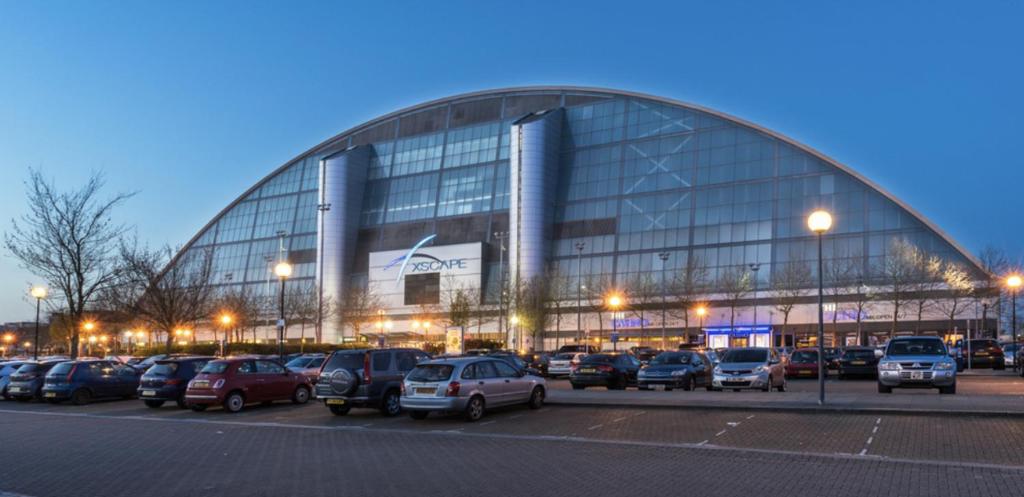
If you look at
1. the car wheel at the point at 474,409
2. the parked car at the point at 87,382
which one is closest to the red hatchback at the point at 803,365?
the car wheel at the point at 474,409

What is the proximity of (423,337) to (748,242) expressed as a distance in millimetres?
33773

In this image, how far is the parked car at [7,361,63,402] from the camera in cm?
2977

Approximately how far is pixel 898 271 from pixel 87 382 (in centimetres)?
5531

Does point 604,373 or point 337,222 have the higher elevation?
point 337,222

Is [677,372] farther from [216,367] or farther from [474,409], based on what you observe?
[216,367]

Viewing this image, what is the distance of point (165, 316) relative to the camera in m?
42.6

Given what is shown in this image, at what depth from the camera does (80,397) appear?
2842 centimetres

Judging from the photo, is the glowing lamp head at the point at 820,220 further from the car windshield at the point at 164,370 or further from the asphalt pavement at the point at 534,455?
the car windshield at the point at 164,370

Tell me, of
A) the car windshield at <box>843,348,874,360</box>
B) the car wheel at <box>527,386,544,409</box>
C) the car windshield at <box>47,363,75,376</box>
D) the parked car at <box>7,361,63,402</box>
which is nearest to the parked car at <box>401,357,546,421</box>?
the car wheel at <box>527,386,544,409</box>

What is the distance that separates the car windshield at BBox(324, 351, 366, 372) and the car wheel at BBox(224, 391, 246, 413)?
11.7 feet

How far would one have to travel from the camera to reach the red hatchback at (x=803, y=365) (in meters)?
35.8

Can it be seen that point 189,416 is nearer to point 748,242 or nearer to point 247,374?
point 247,374

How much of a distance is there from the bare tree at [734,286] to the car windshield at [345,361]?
48.7 meters

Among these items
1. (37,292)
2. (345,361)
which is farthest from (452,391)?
(37,292)
